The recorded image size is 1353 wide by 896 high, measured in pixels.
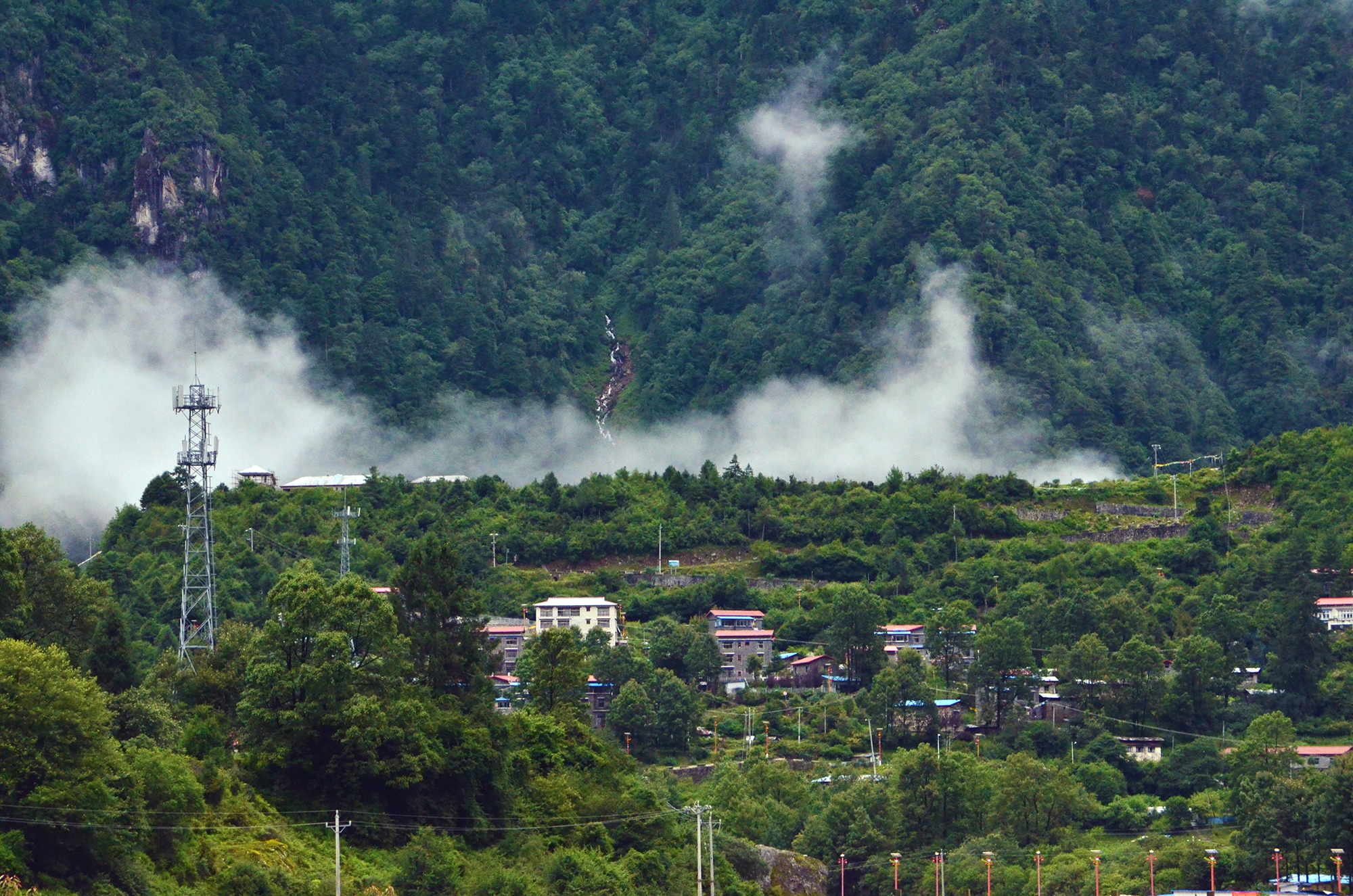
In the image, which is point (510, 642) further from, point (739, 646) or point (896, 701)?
point (896, 701)

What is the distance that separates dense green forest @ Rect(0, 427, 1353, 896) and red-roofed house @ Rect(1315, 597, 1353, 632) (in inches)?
71.2

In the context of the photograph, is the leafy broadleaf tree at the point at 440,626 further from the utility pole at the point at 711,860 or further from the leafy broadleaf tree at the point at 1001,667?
the leafy broadleaf tree at the point at 1001,667

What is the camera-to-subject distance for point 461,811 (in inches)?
3105

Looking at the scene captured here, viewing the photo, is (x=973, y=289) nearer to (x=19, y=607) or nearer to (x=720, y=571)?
(x=720, y=571)

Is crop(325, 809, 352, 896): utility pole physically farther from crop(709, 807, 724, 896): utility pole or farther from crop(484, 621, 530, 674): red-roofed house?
crop(484, 621, 530, 674): red-roofed house

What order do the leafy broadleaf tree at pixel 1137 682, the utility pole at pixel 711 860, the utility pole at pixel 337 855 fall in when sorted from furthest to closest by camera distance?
the leafy broadleaf tree at pixel 1137 682, the utility pole at pixel 711 860, the utility pole at pixel 337 855

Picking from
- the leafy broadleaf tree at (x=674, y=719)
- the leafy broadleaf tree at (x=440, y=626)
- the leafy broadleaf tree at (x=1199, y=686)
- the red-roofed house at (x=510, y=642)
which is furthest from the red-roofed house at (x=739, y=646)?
the leafy broadleaf tree at (x=440, y=626)

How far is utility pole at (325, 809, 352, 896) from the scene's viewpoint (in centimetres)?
6681

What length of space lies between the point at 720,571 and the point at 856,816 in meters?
49.3

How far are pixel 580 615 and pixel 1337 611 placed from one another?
3834 cm

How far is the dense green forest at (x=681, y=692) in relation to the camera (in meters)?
70.8

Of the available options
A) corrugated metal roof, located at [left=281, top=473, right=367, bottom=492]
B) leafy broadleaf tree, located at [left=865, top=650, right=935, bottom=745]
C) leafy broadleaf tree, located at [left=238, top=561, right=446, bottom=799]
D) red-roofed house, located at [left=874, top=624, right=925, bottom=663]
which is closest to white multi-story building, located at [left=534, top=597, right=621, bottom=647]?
red-roofed house, located at [left=874, top=624, right=925, bottom=663]

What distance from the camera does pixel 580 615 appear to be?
435 feet

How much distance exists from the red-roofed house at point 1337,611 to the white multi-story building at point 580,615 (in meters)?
35.6
